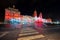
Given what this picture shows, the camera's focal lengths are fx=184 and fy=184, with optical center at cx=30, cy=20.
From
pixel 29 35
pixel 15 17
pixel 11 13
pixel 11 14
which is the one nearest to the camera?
pixel 29 35

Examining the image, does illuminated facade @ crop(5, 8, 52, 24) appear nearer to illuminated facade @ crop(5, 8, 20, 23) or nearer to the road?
illuminated facade @ crop(5, 8, 20, 23)

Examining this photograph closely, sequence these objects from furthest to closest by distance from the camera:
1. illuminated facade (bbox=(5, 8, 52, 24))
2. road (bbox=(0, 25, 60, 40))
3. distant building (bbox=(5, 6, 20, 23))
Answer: distant building (bbox=(5, 6, 20, 23))
illuminated facade (bbox=(5, 8, 52, 24))
road (bbox=(0, 25, 60, 40))

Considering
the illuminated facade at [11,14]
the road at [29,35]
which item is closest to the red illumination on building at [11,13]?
the illuminated facade at [11,14]

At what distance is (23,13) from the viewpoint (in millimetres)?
39594

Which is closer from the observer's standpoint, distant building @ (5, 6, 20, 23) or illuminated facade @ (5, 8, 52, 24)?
illuminated facade @ (5, 8, 52, 24)

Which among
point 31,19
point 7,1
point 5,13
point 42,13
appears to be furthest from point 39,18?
point 7,1

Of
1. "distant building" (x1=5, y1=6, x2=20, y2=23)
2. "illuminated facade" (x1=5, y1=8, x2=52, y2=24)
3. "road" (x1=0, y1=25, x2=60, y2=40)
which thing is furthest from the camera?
"distant building" (x1=5, y1=6, x2=20, y2=23)

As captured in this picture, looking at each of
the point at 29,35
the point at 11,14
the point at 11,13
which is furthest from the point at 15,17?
the point at 29,35

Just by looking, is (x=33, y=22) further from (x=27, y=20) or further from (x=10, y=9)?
(x=10, y=9)

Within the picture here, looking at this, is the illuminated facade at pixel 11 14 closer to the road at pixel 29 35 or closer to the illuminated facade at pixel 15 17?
the illuminated facade at pixel 15 17

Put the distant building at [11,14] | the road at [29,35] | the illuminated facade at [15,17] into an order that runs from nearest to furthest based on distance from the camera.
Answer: the road at [29,35], the illuminated facade at [15,17], the distant building at [11,14]

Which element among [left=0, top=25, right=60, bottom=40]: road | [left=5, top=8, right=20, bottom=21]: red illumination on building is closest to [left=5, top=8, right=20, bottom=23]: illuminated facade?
[left=5, top=8, right=20, bottom=21]: red illumination on building

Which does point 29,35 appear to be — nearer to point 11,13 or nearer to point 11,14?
point 11,13

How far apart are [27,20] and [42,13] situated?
21.0 feet
